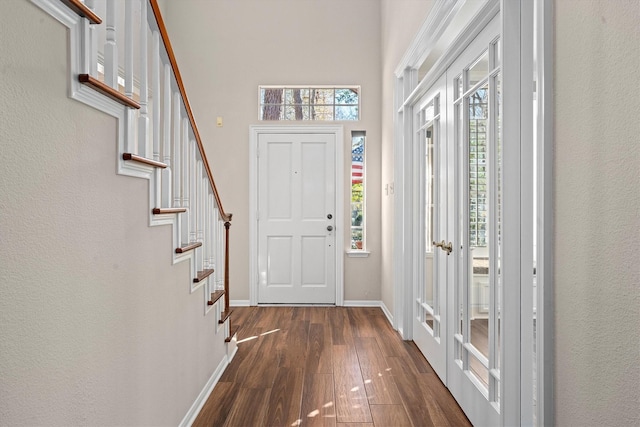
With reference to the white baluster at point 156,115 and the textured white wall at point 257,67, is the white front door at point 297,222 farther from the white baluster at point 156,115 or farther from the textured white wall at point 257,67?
the white baluster at point 156,115

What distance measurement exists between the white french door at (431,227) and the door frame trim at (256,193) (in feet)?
4.50

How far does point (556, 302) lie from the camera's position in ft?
3.97

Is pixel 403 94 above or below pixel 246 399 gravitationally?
above

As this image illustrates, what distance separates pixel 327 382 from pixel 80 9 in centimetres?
227

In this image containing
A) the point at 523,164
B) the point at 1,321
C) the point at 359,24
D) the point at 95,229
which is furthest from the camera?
the point at 359,24

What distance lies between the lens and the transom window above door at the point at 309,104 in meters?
4.61

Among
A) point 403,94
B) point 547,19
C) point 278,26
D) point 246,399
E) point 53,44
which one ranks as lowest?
point 246,399

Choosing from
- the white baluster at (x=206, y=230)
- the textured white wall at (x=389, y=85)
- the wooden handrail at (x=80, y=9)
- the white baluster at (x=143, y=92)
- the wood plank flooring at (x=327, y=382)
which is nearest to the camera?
the wooden handrail at (x=80, y=9)

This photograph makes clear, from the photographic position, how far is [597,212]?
104 cm

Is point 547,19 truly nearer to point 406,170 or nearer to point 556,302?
point 556,302

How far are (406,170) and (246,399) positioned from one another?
7.04 feet

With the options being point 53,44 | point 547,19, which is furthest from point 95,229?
point 547,19

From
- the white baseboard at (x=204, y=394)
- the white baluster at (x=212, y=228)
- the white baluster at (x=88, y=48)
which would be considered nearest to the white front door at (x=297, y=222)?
the white baseboard at (x=204, y=394)

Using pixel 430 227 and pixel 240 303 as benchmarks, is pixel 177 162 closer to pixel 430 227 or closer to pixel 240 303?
pixel 430 227
